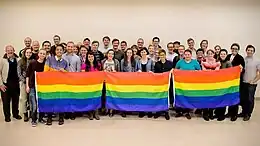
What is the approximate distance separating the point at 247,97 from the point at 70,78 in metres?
2.91

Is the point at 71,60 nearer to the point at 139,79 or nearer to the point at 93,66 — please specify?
the point at 93,66

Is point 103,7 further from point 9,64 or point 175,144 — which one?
point 175,144

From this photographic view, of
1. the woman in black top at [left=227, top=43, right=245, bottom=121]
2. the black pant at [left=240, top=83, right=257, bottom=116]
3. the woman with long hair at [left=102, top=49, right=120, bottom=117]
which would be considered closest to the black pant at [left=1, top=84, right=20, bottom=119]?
the woman with long hair at [left=102, top=49, right=120, bottom=117]

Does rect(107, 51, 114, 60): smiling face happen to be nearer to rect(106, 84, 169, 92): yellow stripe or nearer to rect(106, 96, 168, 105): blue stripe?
rect(106, 84, 169, 92): yellow stripe

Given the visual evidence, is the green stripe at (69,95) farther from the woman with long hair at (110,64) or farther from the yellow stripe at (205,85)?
the yellow stripe at (205,85)

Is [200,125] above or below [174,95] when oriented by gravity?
below

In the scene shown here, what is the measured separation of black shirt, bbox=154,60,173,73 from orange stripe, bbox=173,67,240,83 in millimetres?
150

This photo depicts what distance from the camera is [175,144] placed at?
4652 millimetres

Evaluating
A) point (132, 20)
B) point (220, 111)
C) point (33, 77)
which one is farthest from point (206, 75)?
point (33, 77)

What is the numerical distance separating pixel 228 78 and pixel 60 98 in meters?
2.74

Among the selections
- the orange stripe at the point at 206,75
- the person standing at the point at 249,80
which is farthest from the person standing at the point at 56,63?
the person standing at the point at 249,80

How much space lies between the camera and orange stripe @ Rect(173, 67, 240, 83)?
19.1 ft

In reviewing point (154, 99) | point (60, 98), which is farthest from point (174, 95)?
point (60, 98)

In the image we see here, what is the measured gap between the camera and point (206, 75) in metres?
5.84
